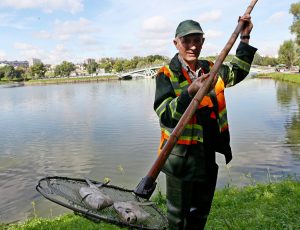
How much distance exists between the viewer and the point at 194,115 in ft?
10.6

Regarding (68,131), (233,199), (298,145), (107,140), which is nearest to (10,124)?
(68,131)

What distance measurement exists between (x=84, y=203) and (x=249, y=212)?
4.34 m

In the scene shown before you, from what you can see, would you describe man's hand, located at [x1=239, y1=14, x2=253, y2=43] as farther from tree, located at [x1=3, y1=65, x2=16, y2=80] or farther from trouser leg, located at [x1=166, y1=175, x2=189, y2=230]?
tree, located at [x1=3, y1=65, x2=16, y2=80]

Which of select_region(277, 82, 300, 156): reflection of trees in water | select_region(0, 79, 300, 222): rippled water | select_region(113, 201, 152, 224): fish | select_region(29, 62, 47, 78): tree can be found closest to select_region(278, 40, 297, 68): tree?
select_region(277, 82, 300, 156): reflection of trees in water

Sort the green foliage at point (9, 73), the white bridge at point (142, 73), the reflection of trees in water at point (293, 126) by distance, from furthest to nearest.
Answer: the green foliage at point (9, 73) → the white bridge at point (142, 73) → the reflection of trees in water at point (293, 126)

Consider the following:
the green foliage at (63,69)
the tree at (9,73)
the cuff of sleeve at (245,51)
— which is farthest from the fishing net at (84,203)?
the tree at (9,73)

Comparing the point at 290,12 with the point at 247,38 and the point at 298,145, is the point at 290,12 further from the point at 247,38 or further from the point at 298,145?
the point at 247,38

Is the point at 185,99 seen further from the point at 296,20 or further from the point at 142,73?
the point at 142,73

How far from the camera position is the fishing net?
9.79 ft

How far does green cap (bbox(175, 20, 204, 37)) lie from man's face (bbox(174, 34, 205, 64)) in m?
0.05

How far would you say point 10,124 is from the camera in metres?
28.5

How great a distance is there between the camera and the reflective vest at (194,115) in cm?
321

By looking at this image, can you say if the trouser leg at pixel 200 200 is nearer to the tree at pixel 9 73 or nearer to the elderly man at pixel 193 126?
the elderly man at pixel 193 126

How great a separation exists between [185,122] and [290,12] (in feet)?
209
